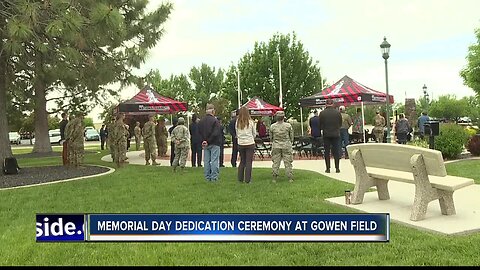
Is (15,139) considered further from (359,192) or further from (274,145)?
(359,192)

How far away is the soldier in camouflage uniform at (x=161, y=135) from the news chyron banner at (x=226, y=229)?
42.7 ft

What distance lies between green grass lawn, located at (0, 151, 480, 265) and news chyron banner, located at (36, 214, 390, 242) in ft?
0.28

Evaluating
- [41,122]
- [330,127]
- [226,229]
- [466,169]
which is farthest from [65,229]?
[41,122]

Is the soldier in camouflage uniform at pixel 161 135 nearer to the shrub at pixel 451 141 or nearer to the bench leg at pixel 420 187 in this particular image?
the shrub at pixel 451 141

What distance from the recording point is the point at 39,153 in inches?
974

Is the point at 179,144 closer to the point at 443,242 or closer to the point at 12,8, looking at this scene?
the point at 12,8

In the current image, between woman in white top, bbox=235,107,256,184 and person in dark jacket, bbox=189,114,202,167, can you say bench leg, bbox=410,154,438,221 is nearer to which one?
woman in white top, bbox=235,107,256,184

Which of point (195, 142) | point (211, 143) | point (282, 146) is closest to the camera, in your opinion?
point (282, 146)

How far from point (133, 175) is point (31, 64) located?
564 cm

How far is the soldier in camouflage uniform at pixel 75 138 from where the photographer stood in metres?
13.6

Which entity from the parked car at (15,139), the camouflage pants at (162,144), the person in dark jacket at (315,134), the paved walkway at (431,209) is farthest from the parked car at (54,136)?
the paved walkway at (431,209)

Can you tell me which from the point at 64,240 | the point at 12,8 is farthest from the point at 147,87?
the point at 64,240

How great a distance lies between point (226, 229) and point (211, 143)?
17.6ft

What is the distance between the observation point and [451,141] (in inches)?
574
